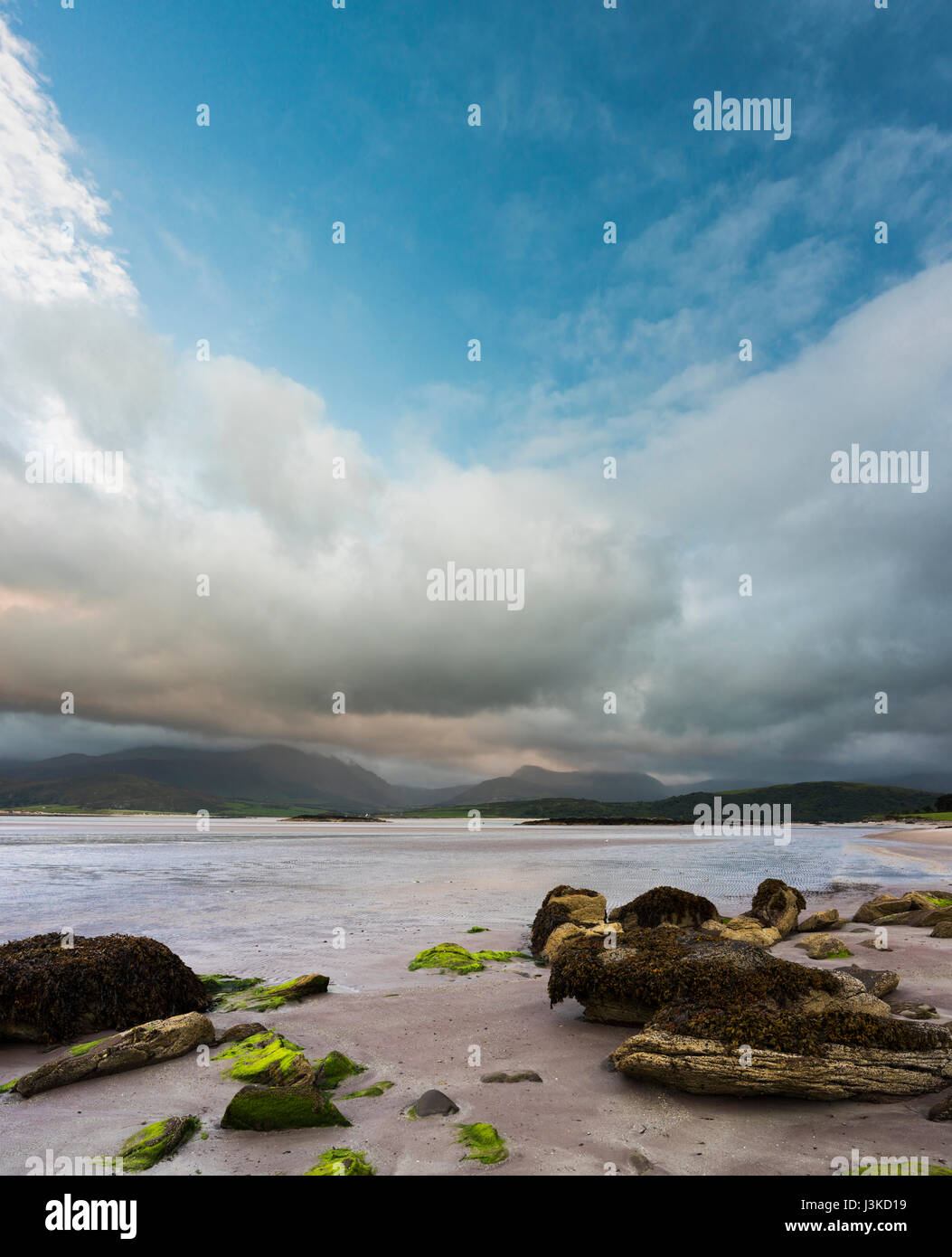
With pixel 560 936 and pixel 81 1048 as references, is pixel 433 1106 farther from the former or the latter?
pixel 560 936

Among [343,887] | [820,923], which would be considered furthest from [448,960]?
[343,887]

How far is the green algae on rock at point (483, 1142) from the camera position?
538cm

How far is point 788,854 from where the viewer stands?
144 ft

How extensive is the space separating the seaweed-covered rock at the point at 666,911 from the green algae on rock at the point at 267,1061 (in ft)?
35.8

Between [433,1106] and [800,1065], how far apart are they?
3.83 meters

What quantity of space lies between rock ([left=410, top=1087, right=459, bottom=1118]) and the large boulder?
205cm

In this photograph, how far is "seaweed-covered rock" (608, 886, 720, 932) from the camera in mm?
16609

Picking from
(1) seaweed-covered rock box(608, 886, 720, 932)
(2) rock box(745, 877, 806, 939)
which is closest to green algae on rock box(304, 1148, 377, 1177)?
(1) seaweed-covered rock box(608, 886, 720, 932)

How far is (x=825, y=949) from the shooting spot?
13656mm

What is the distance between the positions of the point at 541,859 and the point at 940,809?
159 meters

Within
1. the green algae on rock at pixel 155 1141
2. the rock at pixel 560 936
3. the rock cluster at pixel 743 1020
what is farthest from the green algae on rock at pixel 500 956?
the green algae on rock at pixel 155 1141

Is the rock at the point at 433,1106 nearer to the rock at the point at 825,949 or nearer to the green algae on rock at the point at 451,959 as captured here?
the green algae on rock at the point at 451,959
